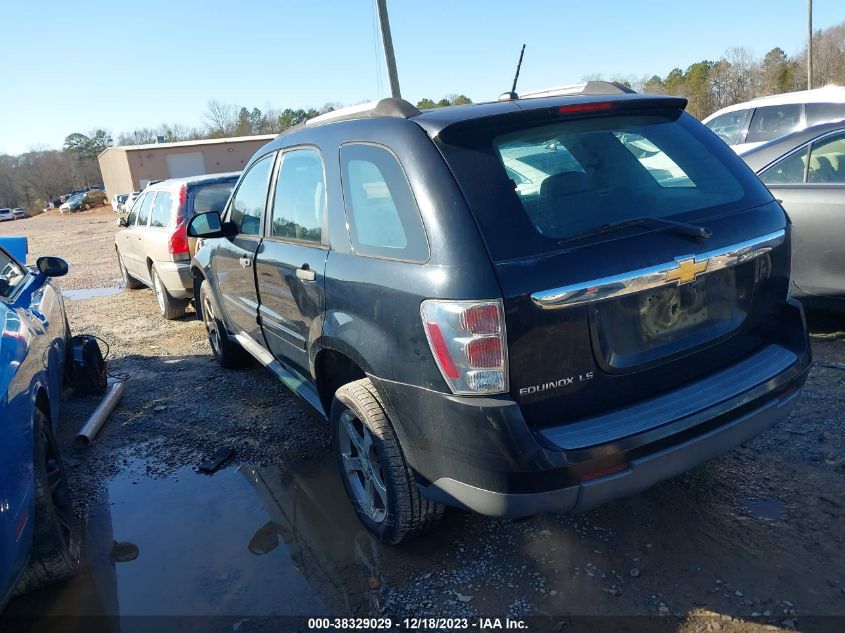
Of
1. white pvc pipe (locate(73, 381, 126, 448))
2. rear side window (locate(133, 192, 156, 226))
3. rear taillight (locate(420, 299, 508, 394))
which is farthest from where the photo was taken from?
rear side window (locate(133, 192, 156, 226))

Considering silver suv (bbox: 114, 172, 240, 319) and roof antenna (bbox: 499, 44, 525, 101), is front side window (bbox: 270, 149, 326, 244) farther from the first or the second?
silver suv (bbox: 114, 172, 240, 319)

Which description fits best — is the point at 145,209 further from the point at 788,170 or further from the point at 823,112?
the point at 823,112

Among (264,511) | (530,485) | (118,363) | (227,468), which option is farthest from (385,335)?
(118,363)

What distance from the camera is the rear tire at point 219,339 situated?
5.48 meters

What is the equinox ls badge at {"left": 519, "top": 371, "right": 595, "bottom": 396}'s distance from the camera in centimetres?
222

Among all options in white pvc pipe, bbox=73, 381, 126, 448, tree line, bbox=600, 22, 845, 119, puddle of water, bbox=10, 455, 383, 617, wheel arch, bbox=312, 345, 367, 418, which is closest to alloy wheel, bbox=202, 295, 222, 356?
white pvc pipe, bbox=73, 381, 126, 448

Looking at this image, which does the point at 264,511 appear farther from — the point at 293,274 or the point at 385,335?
the point at 385,335

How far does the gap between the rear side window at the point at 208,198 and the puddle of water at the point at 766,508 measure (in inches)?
247

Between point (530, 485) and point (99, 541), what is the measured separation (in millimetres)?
2462

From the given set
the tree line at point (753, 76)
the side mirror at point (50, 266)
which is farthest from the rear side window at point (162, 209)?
the tree line at point (753, 76)

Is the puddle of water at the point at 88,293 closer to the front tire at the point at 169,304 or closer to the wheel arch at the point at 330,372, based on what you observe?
the front tire at the point at 169,304

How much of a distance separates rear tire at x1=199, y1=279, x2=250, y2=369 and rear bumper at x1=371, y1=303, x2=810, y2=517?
3259 mm

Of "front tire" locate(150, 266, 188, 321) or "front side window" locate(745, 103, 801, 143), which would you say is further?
"front side window" locate(745, 103, 801, 143)

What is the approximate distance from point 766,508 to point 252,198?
3498 millimetres
